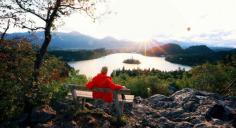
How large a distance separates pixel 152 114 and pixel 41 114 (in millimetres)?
3779

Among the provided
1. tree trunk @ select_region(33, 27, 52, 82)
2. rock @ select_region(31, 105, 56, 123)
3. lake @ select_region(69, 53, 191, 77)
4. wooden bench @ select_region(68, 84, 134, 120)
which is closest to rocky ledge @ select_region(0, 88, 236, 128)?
rock @ select_region(31, 105, 56, 123)

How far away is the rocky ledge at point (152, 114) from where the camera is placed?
1023 centimetres

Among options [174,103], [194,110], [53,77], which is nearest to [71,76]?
[53,77]

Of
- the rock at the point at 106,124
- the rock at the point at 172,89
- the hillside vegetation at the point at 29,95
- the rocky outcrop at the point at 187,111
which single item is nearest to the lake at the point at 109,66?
the rock at the point at 172,89

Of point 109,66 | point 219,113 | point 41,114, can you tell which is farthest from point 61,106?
point 109,66

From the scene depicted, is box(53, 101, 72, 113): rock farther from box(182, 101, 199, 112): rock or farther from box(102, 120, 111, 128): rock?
box(182, 101, 199, 112): rock

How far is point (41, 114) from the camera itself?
33.9ft

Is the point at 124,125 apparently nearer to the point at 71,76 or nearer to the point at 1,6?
the point at 1,6

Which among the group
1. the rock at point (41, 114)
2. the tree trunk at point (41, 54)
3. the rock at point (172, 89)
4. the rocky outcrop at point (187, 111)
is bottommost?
the rock at point (172, 89)

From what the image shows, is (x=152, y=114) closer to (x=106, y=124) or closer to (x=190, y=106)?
(x=190, y=106)

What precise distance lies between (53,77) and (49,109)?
2.76 metres

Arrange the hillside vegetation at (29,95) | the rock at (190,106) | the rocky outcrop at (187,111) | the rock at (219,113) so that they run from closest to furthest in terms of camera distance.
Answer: the hillside vegetation at (29,95)
the rocky outcrop at (187,111)
the rock at (219,113)
the rock at (190,106)

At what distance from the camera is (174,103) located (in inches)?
551

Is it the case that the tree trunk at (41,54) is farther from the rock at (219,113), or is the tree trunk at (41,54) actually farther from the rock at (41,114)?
the rock at (219,113)
